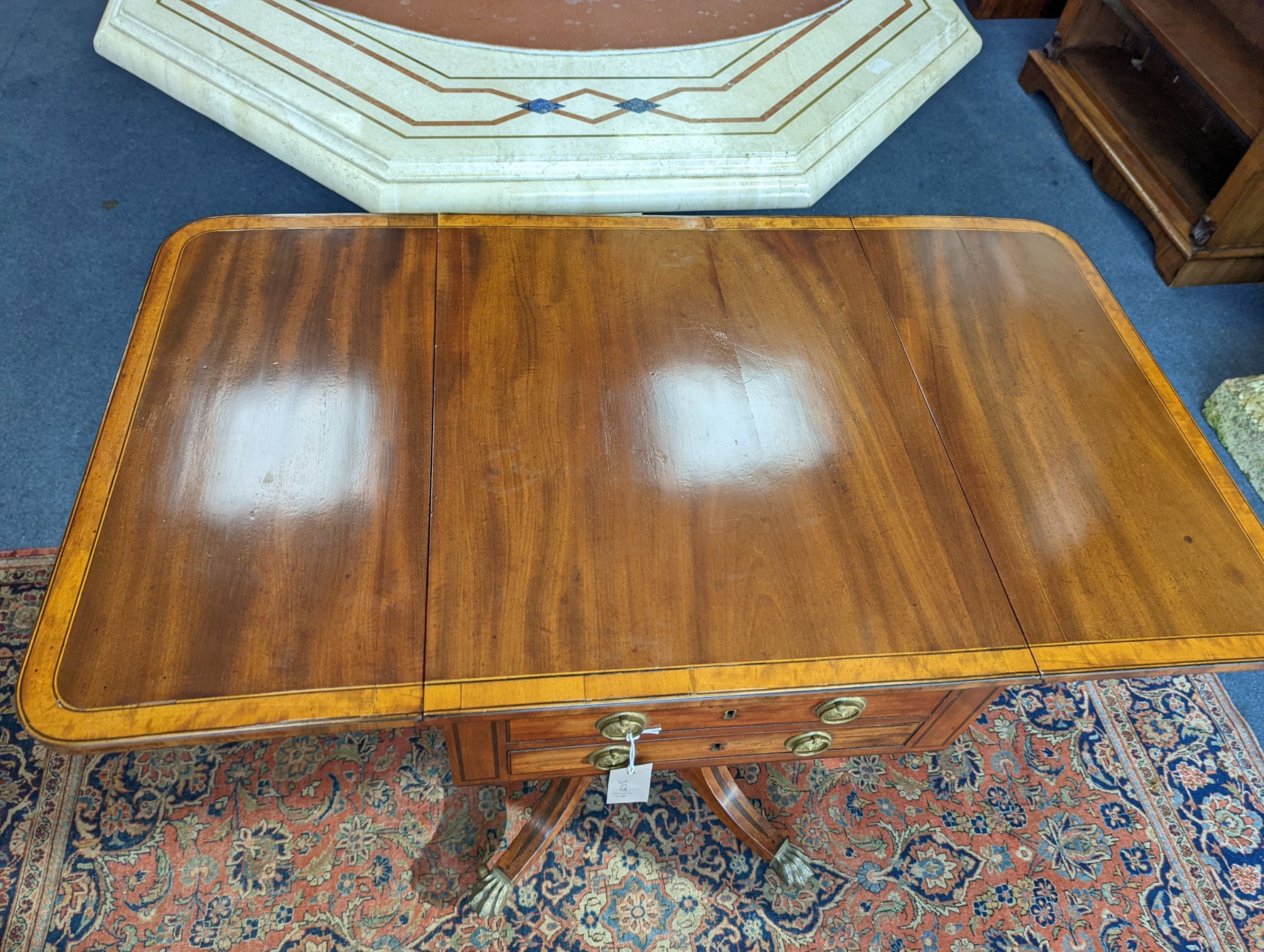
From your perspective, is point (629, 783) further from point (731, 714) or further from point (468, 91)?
point (468, 91)

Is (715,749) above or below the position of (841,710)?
below

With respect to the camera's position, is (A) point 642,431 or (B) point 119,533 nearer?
(B) point 119,533

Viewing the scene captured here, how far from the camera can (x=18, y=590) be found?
1.30m

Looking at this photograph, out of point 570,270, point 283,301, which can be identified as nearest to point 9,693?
point 283,301

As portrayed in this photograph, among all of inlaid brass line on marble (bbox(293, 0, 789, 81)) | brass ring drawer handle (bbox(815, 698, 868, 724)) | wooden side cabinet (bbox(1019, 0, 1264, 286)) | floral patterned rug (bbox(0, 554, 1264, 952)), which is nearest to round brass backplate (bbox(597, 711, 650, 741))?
brass ring drawer handle (bbox(815, 698, 868, 724))

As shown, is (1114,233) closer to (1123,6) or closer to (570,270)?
(1123,6)

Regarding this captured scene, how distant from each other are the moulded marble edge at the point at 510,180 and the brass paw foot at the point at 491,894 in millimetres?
1101

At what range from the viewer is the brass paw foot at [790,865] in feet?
3.74

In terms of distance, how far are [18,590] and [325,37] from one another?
1.25 metres

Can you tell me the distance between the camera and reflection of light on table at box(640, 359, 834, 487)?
94 centimetres

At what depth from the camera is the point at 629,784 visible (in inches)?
37.5

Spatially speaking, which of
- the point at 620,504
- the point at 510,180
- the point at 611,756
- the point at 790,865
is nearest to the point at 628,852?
the point at 790,865

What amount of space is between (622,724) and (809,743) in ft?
0.75

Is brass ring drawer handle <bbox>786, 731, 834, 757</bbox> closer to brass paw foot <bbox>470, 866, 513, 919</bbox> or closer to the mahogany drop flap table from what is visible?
the mahogany drop flap table
